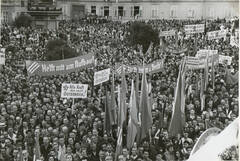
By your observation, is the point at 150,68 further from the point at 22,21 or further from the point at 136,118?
the point at 22,21

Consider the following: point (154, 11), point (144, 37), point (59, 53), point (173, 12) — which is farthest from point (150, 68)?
point (154, 11)

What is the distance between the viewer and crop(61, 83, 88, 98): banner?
13.3 meters

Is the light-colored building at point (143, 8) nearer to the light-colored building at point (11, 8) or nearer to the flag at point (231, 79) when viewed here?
the light-colored building at point (11, 8)

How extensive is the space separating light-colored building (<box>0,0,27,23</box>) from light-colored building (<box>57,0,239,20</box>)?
20.9 ft

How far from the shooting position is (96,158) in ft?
34.8

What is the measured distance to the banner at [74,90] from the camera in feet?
43.7

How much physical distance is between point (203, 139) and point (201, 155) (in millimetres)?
759

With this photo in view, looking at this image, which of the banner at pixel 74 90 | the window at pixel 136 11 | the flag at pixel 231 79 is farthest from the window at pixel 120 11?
the banner at pixel 74 90

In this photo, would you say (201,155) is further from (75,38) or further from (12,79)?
(75,38)

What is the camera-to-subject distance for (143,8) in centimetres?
5181

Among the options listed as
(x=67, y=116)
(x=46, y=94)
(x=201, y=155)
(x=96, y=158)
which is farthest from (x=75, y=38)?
(x=201, y=155)

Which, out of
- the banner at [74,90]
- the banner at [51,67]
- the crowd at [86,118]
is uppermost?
the banner at [51,67]

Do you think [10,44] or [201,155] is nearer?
[201,155]

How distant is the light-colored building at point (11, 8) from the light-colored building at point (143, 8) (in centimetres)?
638
